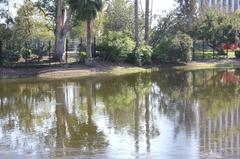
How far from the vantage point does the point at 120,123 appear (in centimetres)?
1572

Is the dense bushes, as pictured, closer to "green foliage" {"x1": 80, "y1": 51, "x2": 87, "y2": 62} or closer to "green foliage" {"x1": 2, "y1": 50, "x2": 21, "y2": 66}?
"green foliage" {"x1": 80, "y1": 51, "x2": 87, "y2": 62}

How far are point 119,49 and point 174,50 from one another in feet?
24.4

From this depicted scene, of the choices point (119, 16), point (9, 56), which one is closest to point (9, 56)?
point (9, 56)

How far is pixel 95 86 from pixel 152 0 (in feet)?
121

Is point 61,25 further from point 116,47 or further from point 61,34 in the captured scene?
point 116,47

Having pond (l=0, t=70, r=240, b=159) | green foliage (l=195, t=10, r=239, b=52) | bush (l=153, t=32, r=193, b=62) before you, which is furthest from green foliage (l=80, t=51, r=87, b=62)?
green foliage (l=195, t=10, r=239, b=52)

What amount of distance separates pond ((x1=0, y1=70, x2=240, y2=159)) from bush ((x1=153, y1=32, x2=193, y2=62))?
22146 mm

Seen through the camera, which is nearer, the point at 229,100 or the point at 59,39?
the point at 229,100

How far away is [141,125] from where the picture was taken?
1534 cm

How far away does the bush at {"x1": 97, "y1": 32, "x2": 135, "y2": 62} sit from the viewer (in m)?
44.2

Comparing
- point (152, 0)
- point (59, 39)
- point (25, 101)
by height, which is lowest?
point (25, 101)

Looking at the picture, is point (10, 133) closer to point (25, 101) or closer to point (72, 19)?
point (25, 101)

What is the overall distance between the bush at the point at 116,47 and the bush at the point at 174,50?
444cm

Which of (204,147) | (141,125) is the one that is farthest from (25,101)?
(204,147)
